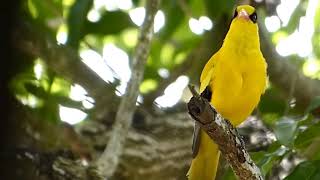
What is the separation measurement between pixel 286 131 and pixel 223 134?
56 cm

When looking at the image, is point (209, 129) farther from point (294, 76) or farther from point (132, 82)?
point (294, 76)

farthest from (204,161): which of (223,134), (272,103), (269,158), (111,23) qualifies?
(111,23)

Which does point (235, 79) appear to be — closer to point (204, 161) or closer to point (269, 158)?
point (269, 158)

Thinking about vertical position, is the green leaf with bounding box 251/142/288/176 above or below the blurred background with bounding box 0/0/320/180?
below

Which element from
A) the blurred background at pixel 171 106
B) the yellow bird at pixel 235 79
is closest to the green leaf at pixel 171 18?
the blurred background at pixel 171 106

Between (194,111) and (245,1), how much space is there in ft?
4.49

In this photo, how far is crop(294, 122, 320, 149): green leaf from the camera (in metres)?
1.71

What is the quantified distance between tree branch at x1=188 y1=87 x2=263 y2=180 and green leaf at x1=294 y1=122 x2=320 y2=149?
0.46 meters

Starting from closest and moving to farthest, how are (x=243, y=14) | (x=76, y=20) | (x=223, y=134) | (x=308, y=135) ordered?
1. (x=223, y=134)
2. (x=308, y=135)
3. (x=243, y=14)
4. (x=76, y=20)

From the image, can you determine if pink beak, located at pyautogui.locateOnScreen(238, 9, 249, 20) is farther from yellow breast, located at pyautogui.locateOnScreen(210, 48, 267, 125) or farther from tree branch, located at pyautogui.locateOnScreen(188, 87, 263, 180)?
tree branch, located at pyautogui.locateOnScreen(188, 87, 263, 180)

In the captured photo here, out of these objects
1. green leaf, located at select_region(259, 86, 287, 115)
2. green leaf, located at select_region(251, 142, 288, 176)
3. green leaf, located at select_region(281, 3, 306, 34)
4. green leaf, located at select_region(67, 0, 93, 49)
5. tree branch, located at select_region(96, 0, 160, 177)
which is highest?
green leaf, located at select_region(281, 3, 306, 34)

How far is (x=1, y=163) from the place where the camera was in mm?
271

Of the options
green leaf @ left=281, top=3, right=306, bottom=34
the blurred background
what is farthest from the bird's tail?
green leaf @ left=281, top=3, right=306, bottom=34

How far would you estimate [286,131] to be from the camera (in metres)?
1.65
